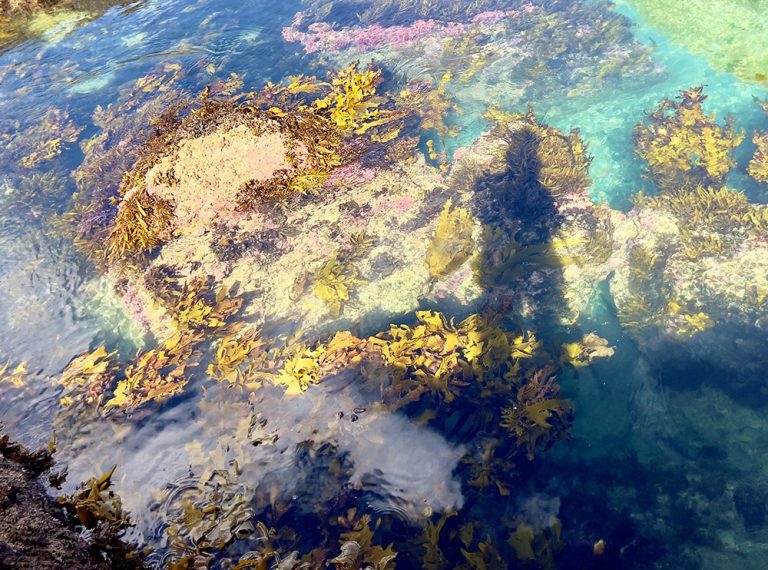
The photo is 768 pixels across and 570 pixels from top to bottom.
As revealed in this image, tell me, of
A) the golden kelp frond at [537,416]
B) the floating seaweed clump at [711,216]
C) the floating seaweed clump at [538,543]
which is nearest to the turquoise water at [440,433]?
the floating seaweed clump at [538,543]

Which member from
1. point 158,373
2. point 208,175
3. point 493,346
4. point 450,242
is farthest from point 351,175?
point 158,373

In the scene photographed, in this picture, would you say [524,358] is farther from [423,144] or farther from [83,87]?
[83,87]

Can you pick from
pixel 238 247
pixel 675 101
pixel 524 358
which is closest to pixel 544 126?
pixel 675 101

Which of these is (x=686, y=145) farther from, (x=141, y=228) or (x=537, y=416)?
(x=141, y=228)

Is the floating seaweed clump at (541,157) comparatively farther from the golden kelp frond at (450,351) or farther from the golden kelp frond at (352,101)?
the golden kelp frond at (450,351)

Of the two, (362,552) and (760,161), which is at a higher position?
(760,161)

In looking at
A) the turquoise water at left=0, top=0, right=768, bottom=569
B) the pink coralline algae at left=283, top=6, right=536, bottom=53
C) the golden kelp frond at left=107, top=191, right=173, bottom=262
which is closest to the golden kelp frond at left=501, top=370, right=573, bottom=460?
the turquoise water at left=0, top=0, right=768, bottom=569
